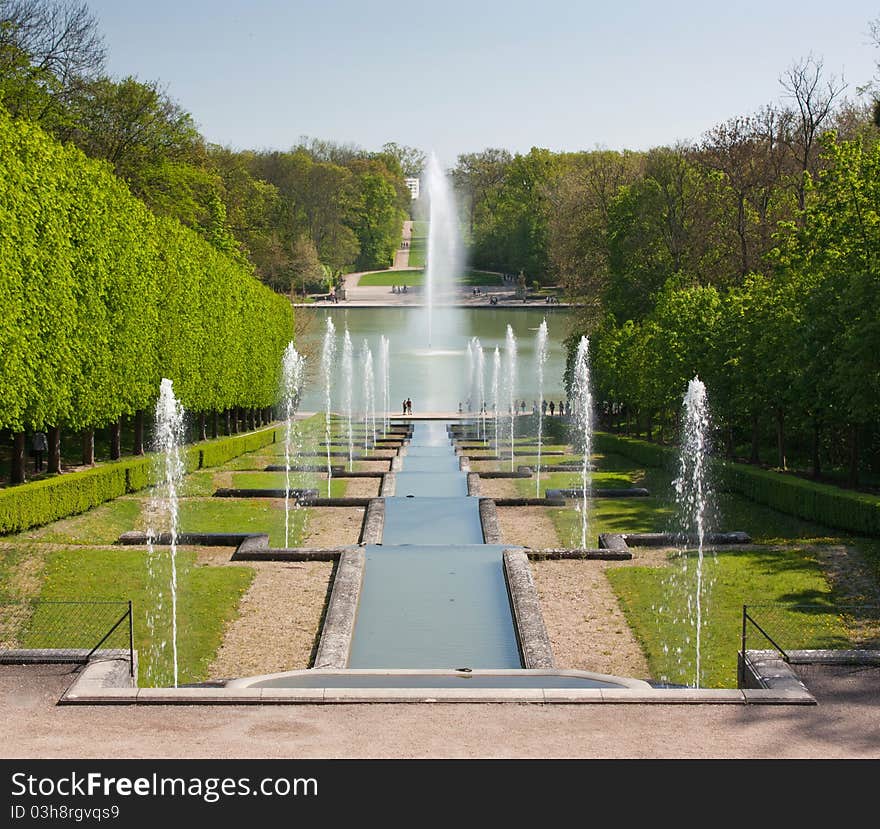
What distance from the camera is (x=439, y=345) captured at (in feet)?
308

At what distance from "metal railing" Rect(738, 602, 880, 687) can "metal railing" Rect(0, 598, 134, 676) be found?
28.2 ft

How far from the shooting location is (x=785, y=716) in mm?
12695

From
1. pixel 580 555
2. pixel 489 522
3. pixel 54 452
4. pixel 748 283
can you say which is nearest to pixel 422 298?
pixel 748 283

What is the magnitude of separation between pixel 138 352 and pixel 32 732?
927 inches

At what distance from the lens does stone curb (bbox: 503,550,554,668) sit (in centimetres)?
1672

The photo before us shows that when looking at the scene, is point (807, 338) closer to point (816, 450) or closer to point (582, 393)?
point (816, 450)

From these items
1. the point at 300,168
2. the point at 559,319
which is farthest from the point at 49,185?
the point at 300,168

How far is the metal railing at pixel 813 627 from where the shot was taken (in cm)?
1639

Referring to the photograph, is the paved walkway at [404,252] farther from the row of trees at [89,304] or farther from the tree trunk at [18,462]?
the tree trunk at [18,462]

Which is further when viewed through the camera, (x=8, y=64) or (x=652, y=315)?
(x=652, y=315)

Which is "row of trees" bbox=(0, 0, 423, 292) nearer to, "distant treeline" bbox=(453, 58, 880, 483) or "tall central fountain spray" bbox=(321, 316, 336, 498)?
"tall central fountain spray" bbox=(321, 316, 336, 498)

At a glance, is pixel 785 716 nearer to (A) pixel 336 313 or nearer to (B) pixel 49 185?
(B) pixel 49 185

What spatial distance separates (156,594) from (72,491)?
850cm

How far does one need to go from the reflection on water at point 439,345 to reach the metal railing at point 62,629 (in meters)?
47.3
